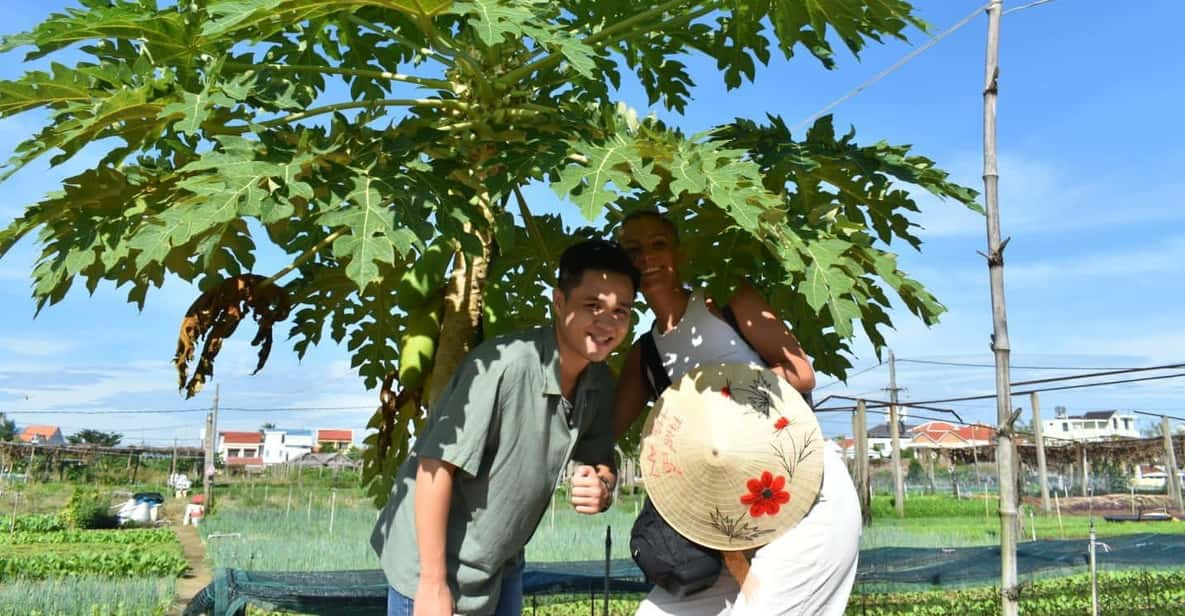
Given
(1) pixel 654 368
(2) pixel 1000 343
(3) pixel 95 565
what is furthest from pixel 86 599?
(2) pixel 1000 343

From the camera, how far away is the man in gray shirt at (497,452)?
2.00 m

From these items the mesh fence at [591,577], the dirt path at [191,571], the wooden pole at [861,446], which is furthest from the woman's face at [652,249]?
the wooden pole at [861,446]

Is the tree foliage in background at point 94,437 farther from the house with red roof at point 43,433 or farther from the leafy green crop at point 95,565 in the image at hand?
the leafy green crop at point 95,565

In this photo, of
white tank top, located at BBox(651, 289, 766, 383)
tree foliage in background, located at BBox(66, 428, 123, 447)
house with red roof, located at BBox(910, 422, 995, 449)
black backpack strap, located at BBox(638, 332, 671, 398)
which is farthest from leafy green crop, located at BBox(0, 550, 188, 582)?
tree foliage in background, located at BBox(66, 428, 123, 447)

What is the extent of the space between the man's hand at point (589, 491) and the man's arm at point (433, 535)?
358 mm

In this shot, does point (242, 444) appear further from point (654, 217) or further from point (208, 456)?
point (654, 217)

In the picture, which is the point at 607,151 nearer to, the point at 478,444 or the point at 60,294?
the point at 478,444

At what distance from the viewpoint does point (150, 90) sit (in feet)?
6.86

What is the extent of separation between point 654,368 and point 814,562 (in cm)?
67

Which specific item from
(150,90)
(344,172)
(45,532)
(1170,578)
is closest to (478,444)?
(344,172)

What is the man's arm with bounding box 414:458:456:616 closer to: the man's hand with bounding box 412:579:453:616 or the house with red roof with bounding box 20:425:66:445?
the man's hand with bounding box 412:579:453:616

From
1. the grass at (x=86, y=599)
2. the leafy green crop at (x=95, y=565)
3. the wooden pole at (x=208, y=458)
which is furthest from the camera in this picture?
the wooden pole at (x=208, y=458)

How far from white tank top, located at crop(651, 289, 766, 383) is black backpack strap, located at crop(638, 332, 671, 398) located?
4 centimetres

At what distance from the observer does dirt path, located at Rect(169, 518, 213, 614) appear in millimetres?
10572
